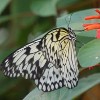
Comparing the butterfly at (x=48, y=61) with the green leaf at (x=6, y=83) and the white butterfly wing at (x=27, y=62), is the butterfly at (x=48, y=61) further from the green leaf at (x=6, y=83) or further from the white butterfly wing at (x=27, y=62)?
the green leaf at (x=6, y=83)

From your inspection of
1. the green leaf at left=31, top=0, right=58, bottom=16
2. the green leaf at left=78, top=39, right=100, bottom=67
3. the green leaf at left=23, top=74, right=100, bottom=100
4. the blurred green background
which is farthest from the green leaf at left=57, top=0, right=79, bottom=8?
the green leaf at left=78, top=39, right=100, bottom=67

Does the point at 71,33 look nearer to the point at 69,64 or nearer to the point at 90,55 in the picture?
the point at 69,64

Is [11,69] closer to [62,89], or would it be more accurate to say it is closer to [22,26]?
[62,89]

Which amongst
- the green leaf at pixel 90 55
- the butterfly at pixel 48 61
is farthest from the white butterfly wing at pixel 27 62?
the green leaf at pixel 90 55

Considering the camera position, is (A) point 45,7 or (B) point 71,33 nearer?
(B) point 71,33

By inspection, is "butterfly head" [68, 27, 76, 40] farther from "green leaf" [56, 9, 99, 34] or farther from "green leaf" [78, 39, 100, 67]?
"green leaf" [78, 39, 100, 67]

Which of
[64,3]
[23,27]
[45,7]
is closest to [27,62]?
[45,7]
